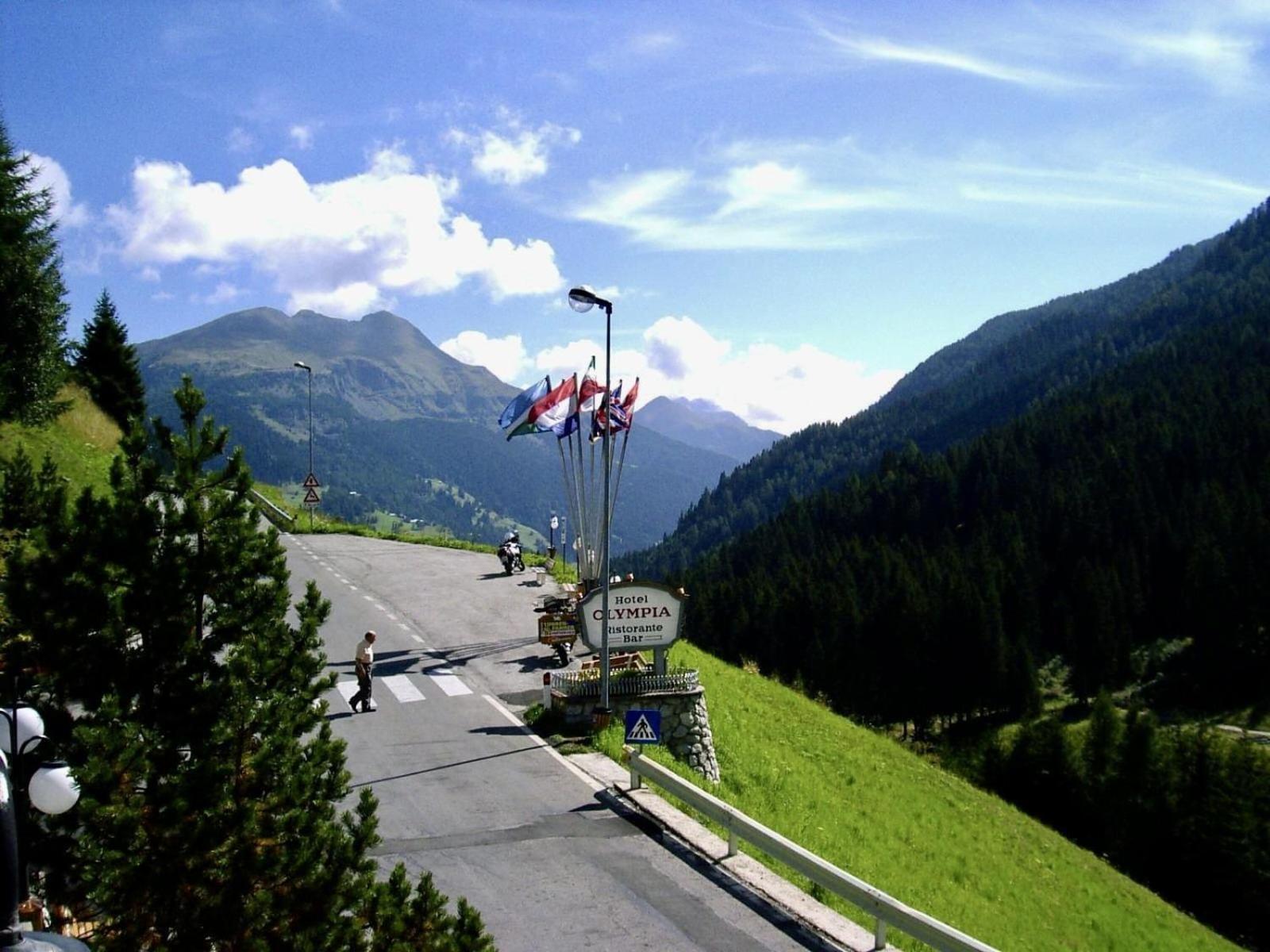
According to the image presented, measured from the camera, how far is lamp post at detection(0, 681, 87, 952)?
391 cm

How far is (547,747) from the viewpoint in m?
18.9

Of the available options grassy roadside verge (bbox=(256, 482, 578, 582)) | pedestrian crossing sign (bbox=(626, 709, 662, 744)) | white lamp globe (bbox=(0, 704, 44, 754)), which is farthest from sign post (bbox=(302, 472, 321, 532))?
white lamp globe (bbox=(0, 704, 44, 754))

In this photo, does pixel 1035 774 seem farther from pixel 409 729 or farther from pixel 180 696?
pixel 180 696

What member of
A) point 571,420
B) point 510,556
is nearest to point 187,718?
point 571,420

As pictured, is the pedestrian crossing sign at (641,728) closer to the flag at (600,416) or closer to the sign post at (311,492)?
the flag at (600,416)

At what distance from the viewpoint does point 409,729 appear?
19688 mm

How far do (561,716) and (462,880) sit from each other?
792 centimetres

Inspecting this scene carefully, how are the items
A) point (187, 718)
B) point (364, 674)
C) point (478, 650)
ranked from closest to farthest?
point (187, 718) → point (364, 674) → point (478, 650)

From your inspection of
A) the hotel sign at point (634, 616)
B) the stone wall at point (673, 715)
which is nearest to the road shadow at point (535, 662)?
the hotel sign at point (634, 616)

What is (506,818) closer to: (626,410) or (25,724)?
(25,724)

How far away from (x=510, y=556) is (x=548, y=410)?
1176 cm

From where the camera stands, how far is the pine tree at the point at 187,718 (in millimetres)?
5488

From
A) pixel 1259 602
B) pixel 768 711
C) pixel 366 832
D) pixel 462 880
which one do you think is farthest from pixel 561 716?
pixel 1259 602

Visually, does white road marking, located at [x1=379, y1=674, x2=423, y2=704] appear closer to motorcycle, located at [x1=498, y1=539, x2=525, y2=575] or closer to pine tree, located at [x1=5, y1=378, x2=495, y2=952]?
motorcycle, located at [x1=498, y1=539, x2=525, y2=575]
